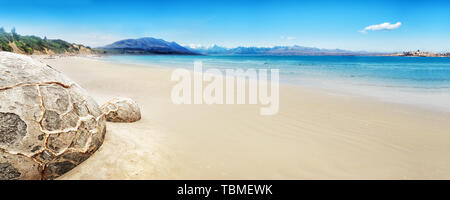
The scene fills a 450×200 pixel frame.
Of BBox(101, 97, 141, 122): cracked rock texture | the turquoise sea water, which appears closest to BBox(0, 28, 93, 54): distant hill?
the turquoise sea water

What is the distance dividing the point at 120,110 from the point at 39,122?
219cm

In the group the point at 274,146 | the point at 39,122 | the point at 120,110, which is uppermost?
the point at 39,122

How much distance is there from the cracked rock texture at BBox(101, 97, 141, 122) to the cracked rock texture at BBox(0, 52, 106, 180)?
1622 millimetres

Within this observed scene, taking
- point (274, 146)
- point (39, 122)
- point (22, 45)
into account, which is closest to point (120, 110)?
point (39, 122)

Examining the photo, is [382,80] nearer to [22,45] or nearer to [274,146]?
[274,146]

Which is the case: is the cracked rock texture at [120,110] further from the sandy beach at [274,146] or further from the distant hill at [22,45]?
the distant hill at [22,45]

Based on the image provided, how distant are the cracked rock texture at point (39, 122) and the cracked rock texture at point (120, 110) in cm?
162

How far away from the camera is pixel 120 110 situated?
4668 mm

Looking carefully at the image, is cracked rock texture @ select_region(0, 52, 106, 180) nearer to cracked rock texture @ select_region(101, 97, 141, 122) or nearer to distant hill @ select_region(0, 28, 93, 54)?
cracked rock texture @ select_region(101, 97, 141, 122)

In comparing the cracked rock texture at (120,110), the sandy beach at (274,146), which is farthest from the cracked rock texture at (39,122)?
the cracked rock texture at (120,110)

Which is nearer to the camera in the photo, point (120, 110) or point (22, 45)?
point (120, 110)

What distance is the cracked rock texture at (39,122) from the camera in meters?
2.35

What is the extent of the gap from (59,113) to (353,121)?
598cm
